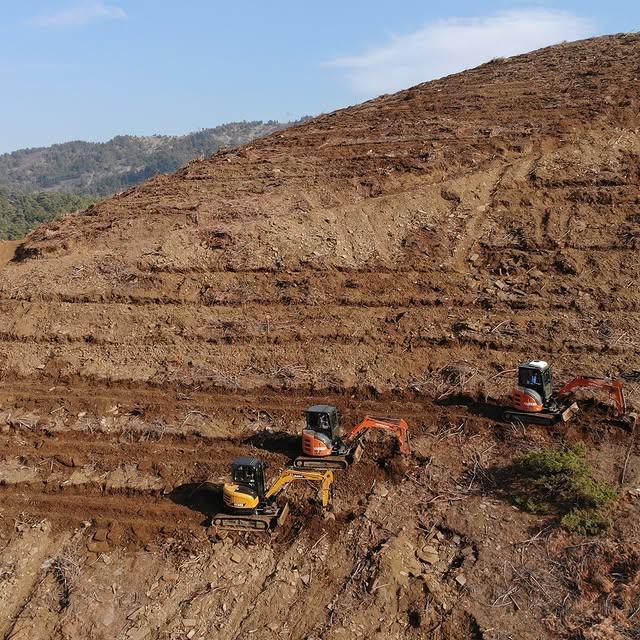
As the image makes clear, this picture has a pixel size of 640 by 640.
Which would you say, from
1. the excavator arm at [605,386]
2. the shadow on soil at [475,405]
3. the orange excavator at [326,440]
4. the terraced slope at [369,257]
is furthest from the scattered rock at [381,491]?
the excavator arm at [605,386]

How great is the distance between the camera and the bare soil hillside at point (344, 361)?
834 cm

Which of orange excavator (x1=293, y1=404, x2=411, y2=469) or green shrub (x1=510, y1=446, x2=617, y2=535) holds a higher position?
orange excavator (x1=293, y1=404, x2=411, y2=469)

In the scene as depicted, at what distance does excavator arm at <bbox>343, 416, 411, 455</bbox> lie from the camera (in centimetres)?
1040

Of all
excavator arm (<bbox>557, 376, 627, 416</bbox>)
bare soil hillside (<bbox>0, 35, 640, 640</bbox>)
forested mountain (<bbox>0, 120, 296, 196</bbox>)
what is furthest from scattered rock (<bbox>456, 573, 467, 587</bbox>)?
forested mountain (<bbox>0, 120, 296, 196</bbox>)

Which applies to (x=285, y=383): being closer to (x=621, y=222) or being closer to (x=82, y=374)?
(x=82, y=374)

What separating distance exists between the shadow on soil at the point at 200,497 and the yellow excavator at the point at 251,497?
18.4 inches

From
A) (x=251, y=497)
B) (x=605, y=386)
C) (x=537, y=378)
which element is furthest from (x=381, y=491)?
(x=605, y=386)

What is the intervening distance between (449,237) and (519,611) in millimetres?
10041

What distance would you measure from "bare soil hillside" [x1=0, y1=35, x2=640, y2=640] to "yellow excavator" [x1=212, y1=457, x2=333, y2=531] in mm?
299

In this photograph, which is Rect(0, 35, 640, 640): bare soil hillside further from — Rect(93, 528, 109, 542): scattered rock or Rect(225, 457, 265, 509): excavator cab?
Rect(225, 457, 265, 509): excavator cab

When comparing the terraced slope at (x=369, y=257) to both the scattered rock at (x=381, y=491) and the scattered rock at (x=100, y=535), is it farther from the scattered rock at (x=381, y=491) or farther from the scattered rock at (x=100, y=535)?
the scattered rock at (x=100, y=535)

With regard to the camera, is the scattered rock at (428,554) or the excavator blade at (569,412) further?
the excavator blade at (569,412)

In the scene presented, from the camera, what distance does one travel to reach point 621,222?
15523 millimetres

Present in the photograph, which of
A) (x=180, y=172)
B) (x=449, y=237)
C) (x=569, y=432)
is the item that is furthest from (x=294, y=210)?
(x=569, y=432)
